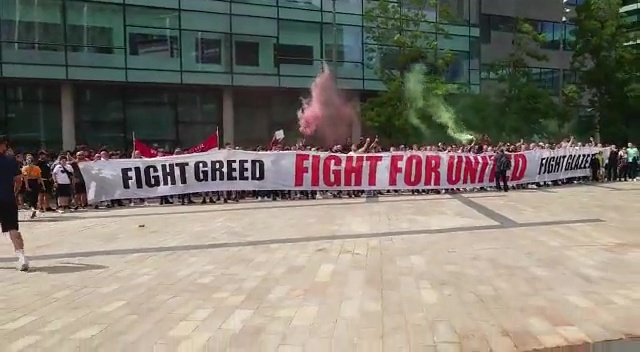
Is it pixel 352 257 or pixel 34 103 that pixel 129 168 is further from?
pixel 34 103

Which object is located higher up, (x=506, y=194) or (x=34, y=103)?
(x=34, y=103)

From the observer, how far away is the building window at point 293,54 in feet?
115

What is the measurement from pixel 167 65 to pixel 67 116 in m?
5.42

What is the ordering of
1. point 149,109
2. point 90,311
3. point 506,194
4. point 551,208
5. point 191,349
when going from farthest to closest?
point 149,109 < point 506,194 < point 551,208 < point 90,311 < point 191,349

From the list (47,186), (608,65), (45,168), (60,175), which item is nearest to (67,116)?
(45,168)

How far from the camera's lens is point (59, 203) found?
59.9 feet

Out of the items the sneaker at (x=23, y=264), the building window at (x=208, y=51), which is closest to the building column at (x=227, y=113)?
the building window at (x=208, y=51)

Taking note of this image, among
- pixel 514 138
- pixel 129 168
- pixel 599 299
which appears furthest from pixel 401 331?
pixel 514 138

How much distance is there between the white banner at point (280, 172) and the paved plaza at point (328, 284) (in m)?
4.26

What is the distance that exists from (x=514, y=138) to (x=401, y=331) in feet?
107

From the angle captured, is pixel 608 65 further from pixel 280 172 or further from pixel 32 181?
pixel 32 181

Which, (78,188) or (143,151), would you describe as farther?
(143,151)

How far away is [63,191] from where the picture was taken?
59.9 ft

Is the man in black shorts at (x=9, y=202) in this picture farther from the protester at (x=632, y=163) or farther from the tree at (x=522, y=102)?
the tree at (x=522, y=102)
